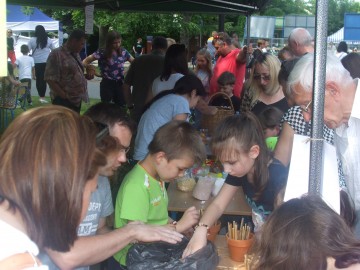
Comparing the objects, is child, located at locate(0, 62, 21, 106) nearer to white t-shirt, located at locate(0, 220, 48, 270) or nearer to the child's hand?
the child's hand

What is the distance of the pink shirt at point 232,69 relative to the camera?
237 inches

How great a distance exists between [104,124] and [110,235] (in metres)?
0.65

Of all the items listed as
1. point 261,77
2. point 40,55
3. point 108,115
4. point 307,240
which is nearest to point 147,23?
point 40,55

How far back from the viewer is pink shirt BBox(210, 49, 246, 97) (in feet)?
19.7

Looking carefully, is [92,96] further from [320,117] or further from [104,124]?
[320,117]

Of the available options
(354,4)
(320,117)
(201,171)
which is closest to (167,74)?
(201,171)

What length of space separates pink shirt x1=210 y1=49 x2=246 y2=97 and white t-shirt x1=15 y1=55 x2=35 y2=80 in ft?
17.8

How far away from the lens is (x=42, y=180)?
3.33ft

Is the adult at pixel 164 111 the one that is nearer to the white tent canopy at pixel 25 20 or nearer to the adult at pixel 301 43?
the adult at pixel 301 43

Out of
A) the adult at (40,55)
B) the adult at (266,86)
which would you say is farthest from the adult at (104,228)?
the adult at (40,55)

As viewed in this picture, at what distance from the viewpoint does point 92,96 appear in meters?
12.5

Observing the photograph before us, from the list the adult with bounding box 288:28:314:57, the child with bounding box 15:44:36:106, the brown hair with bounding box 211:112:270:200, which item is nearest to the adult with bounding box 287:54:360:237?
the brown hair with bounding box 211:112:270:200

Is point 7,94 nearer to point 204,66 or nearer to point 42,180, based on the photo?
point 204,66

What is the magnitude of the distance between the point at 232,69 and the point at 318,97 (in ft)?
15.7
